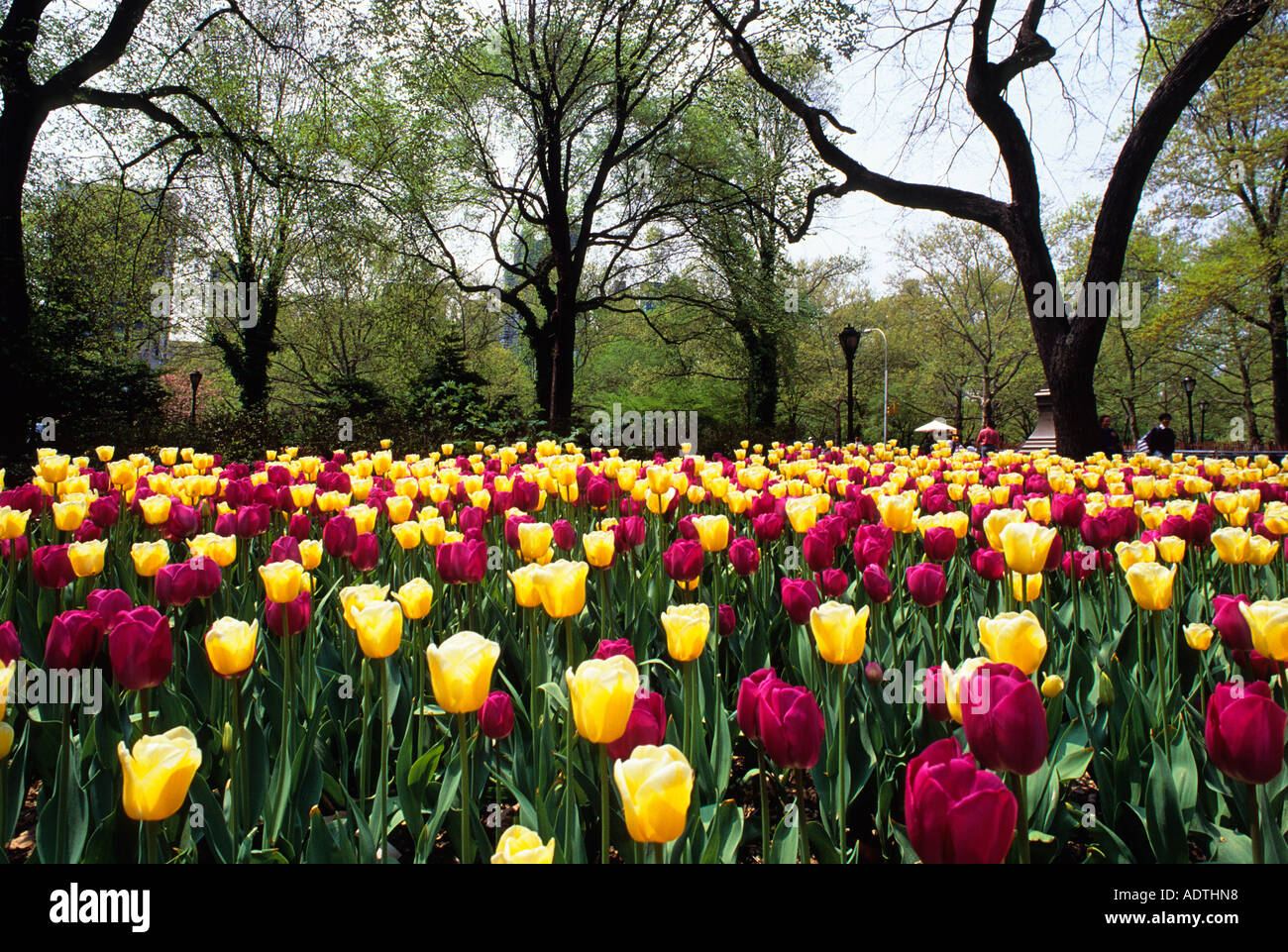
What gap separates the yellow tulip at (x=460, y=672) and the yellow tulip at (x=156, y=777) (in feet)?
1.16

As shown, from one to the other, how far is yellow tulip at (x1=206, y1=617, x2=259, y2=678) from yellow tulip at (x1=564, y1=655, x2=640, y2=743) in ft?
2.58

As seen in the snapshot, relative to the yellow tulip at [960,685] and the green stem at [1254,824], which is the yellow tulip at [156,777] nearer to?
the yellow tulip at [960,685]

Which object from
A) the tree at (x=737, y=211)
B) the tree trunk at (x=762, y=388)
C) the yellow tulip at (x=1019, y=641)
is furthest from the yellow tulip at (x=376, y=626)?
the tree trunk at (x=762, y=388)

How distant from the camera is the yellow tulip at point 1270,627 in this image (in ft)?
5.04

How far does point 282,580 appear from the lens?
6.20ft

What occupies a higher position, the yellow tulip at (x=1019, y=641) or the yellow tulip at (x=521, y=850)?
the yellow tulip at (x=1019, y=641)

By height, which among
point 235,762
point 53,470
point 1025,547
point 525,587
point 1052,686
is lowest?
point 235,762

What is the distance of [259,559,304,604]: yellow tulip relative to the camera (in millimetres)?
1880

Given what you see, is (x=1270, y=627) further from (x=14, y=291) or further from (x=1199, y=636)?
(x=14, y=291)

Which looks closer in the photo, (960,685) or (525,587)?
(960,685)

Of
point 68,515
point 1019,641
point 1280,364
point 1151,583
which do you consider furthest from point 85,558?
point 1280,364

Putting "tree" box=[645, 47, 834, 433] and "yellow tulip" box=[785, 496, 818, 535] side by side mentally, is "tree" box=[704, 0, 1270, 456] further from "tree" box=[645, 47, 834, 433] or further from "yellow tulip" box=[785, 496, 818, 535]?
"yellow tulip" box=[785, 496, 818, 535]

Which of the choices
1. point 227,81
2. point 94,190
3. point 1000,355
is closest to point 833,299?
point 1000,355

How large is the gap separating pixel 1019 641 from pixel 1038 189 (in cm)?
1198
